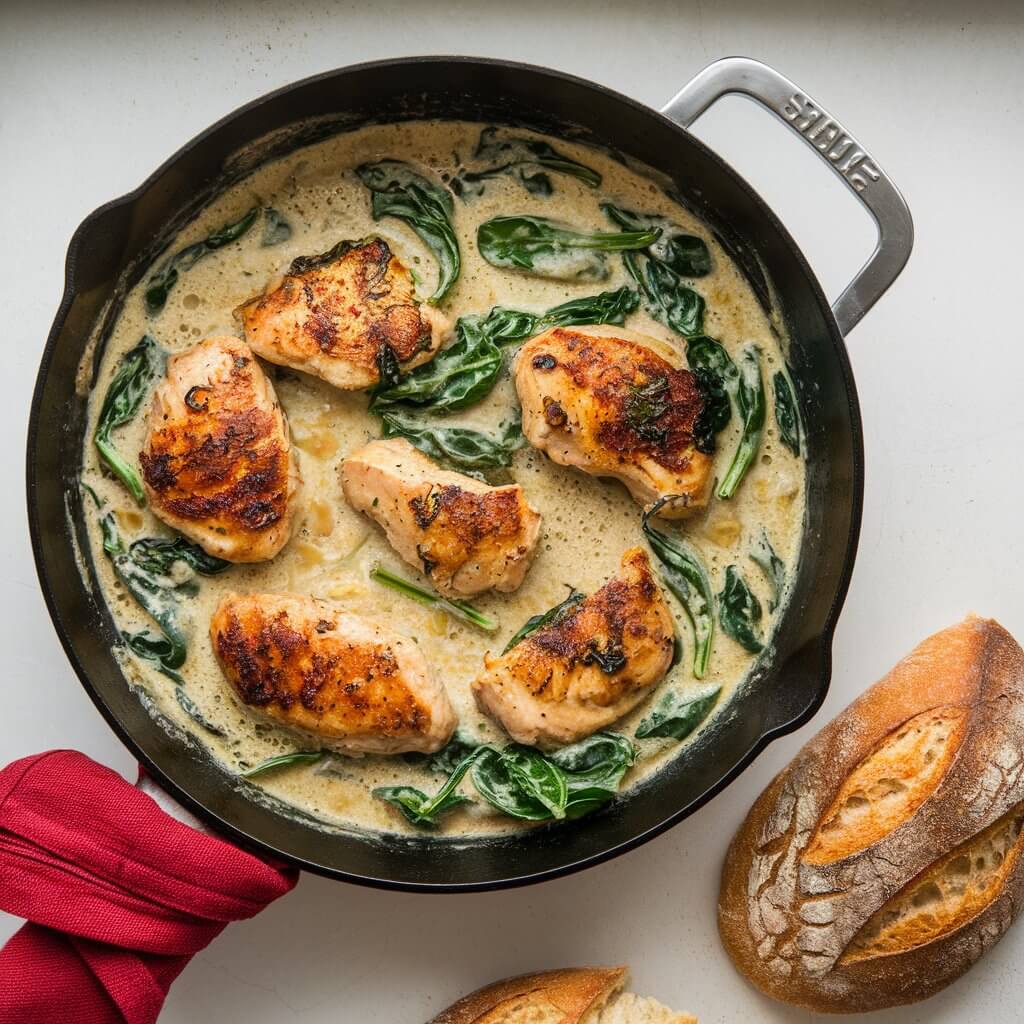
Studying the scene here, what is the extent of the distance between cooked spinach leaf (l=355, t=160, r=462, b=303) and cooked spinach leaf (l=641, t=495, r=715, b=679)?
2.83 feet

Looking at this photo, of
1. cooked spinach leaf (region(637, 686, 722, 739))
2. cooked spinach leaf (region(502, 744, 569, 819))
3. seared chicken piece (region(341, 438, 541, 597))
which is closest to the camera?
seared chicken piece (region(341, 438, 541, 597))

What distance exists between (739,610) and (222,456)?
4.73 feet

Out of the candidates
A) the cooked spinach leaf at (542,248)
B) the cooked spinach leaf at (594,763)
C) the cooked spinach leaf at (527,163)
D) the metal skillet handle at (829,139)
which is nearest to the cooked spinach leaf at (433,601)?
the cooked spinach leaf at (594,763)

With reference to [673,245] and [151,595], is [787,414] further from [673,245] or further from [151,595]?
[151,595]

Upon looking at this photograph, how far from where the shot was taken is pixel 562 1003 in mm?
3104

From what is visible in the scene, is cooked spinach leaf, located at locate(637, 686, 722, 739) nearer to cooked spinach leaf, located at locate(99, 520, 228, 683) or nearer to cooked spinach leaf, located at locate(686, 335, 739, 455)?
cooked spinach leaf, located at locate(686, 335, 739, 455)

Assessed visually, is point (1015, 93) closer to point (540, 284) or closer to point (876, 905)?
point (540, 284)

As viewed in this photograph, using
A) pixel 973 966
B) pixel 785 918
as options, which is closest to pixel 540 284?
pixel 785 918

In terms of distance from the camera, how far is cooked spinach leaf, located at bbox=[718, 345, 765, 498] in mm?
3084

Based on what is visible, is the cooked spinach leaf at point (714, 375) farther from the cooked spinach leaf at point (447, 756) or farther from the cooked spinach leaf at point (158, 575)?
the cooked spinach leaf at point (158, 575)

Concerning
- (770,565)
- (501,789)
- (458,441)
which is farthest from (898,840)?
(458,441)

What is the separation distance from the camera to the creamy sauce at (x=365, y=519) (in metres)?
3.08

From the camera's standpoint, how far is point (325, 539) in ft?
10.1

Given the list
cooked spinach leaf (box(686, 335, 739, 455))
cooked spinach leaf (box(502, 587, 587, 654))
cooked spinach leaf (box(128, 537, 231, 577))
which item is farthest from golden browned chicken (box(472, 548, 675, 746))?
cooked spinach leaf (box(128, 537, 231, 577))
